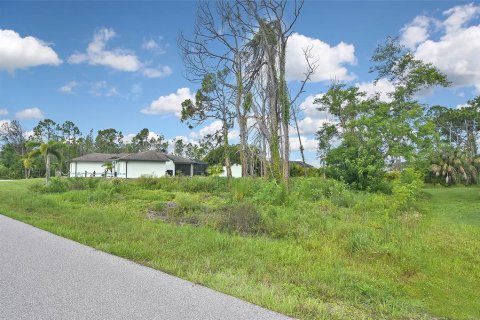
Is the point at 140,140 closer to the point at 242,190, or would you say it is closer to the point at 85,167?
the point at 85,167

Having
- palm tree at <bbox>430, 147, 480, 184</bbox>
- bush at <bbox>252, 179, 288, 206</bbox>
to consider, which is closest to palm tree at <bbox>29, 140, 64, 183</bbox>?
bush at <bbox>252, 179, 288, 206</bbox>

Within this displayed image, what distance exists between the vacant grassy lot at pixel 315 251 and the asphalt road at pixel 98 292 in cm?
33

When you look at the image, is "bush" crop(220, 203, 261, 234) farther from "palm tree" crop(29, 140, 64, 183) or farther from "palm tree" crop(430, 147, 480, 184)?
Answer: "palm tree" crop(430, 147, 480, 184)

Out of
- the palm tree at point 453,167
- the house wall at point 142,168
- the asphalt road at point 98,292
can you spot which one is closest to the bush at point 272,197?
the asphalt road at point 98,292

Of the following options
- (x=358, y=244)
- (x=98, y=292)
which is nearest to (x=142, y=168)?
(x=358, y=244)

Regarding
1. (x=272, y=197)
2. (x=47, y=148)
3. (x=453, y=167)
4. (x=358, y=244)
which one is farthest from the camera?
(x=453, y=167)

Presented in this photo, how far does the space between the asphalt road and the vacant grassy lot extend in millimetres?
325

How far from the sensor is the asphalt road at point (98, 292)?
3.54 metres

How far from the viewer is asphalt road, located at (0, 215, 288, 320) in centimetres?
354

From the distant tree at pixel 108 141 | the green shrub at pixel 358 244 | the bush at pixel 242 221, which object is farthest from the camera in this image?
the distant tree at pixel 108 141

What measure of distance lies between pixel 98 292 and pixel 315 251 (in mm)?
3861

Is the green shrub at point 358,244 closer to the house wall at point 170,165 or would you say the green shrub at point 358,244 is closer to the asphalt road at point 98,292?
the asphalt road at point 98,292

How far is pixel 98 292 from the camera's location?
13.4 ft

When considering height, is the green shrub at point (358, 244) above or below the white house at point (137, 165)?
below
